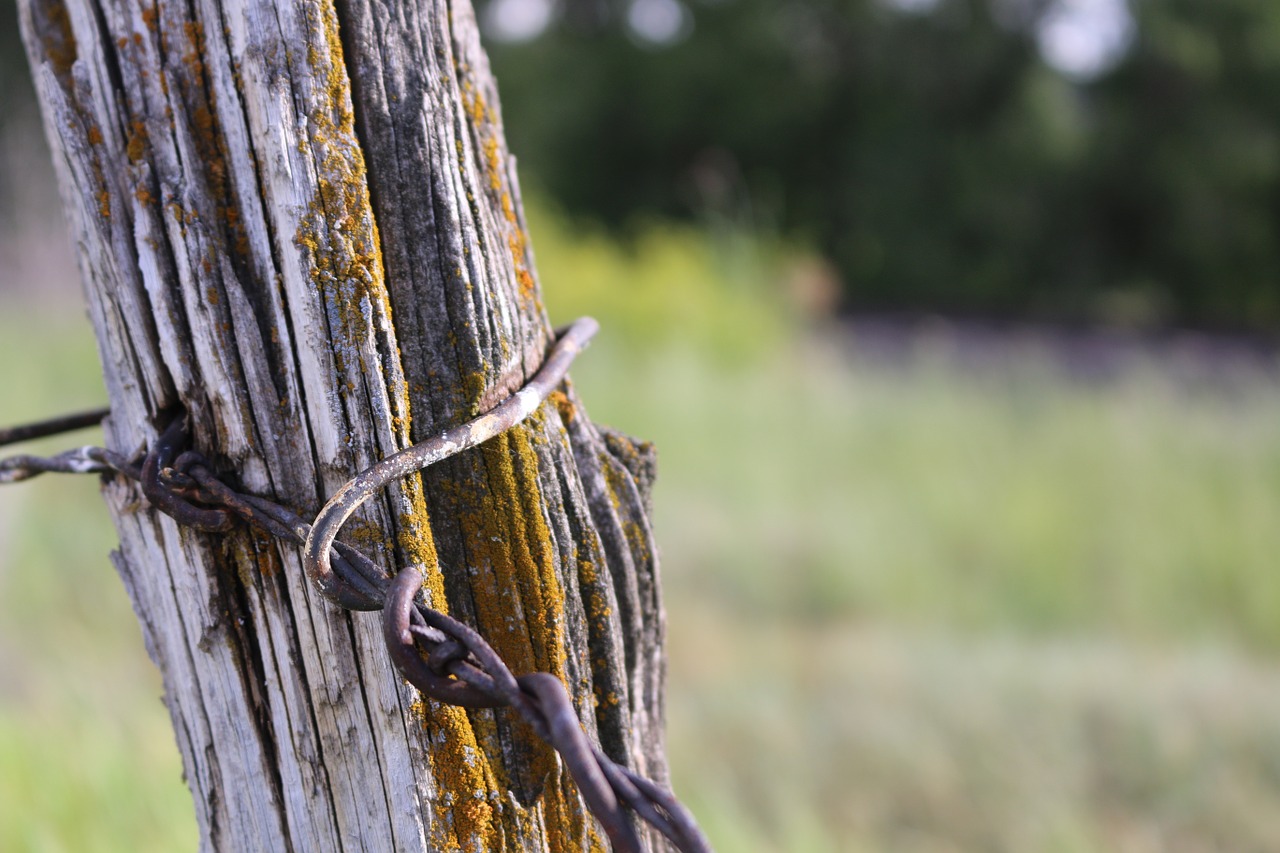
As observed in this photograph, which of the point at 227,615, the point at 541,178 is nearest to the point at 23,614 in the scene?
the point at 227,615

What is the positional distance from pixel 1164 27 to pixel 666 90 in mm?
6695

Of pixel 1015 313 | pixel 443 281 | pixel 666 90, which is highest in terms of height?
pixel 666 90

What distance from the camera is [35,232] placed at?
850cm

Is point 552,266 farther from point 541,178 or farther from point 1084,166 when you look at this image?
point 1084,166

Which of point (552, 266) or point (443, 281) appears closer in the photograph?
point (443, 281)

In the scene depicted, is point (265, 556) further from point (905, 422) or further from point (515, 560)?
point (905, 422)

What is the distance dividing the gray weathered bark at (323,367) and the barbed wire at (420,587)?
33 mm

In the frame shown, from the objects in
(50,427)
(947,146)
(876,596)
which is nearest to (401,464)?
(50,427)

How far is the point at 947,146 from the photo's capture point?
1384 cm

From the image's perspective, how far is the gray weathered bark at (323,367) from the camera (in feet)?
2.85

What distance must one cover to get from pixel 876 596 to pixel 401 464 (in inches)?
143

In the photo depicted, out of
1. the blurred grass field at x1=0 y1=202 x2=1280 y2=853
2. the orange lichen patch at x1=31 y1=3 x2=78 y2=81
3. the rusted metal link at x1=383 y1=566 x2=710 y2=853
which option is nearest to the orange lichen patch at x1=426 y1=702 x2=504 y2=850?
the rusted metal link at x1=383 y1=566 x2=710 y2=853

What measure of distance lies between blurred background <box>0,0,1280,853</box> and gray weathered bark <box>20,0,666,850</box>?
111 cm

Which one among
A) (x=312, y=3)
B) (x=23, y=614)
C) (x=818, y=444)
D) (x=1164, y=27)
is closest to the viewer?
(x=312, y=3)
